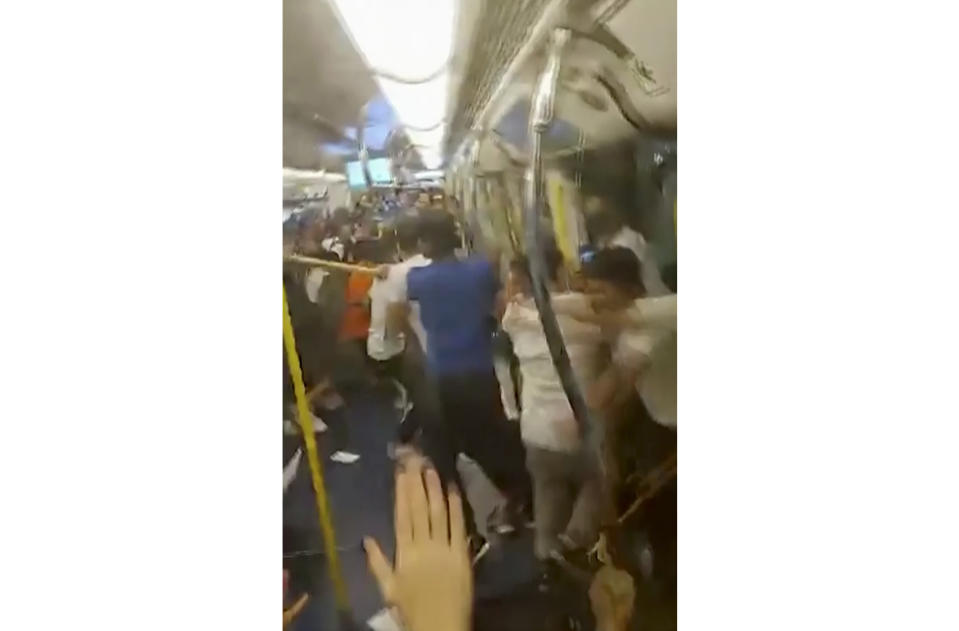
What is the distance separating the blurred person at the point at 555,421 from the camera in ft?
3.41

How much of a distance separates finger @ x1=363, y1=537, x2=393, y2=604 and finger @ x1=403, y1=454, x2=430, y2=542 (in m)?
0.04

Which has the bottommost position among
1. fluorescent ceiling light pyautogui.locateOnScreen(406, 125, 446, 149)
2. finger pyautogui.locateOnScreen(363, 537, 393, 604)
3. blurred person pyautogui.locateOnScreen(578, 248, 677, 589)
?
finger pyautogui.locateOnScreen(363, 537, 393, 604)

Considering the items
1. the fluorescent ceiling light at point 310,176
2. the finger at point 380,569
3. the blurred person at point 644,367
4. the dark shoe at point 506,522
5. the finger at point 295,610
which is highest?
the fluorescent ceiling light at point 310,176

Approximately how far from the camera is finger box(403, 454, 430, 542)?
1.03 meters

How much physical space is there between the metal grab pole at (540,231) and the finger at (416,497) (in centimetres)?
19

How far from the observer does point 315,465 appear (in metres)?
1.01

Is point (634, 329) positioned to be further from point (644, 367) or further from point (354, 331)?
point (354, 331)

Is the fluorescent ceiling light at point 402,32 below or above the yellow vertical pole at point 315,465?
above

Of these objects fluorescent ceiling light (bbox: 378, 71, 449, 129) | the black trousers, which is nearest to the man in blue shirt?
the black trousers

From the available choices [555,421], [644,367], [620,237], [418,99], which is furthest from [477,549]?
[418,99]

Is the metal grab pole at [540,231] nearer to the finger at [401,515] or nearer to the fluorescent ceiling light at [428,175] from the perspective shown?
the fluorescent ceiling light at [428,175]

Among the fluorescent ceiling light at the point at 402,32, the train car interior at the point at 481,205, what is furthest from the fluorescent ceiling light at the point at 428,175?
the fluorescent ceiling light at the point at 402,32

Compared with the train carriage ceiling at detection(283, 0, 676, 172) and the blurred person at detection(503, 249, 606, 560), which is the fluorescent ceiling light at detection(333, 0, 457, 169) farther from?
the blurred person at detection(503, 249, 606, 560)
